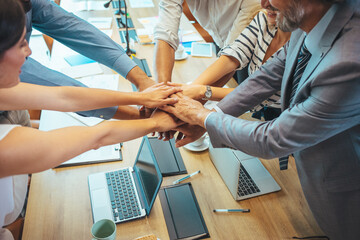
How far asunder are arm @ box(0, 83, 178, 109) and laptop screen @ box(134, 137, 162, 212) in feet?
0.83

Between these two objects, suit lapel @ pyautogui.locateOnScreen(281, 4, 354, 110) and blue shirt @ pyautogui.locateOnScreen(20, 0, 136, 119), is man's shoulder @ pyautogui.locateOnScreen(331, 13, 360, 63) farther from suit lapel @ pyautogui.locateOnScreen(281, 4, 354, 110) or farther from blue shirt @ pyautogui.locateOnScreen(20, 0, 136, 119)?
blue shirt @ pyautogui.locateOnScreen(20, 0, 136, 119)

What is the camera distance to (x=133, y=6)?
3373mm

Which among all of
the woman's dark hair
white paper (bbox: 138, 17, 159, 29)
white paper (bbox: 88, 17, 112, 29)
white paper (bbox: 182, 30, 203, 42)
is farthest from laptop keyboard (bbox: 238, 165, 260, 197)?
white paper (bbox: 88, 17, 112, 29)

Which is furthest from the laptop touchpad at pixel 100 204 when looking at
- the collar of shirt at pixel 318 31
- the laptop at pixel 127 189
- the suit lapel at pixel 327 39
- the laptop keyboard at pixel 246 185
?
the collar of shirt at pixel 318 31

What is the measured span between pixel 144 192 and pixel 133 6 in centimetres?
268

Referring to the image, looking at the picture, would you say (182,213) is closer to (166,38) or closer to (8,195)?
(8,195)

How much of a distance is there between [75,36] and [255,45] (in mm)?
1115

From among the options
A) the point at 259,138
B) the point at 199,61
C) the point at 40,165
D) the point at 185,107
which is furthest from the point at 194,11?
the point at 40,165

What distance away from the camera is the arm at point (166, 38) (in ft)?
6.15

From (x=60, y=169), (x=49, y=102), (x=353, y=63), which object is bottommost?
(x=60, y=169)

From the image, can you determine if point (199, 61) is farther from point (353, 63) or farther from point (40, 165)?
Answer: point (40, 165)

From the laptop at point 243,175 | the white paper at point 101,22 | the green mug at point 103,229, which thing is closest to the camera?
the green mug at point 103,229

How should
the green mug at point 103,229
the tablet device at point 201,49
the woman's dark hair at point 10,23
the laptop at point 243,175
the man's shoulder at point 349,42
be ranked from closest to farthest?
the woman's dark hair at point 10,23, the man's shoulder at point 349,42, the green mug at point 103,229, the laptop at point 243,175, the tablet device at point 201,49

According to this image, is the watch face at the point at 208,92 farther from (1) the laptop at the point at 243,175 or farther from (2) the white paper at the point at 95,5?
(2) the white paper at the point at 95,5
